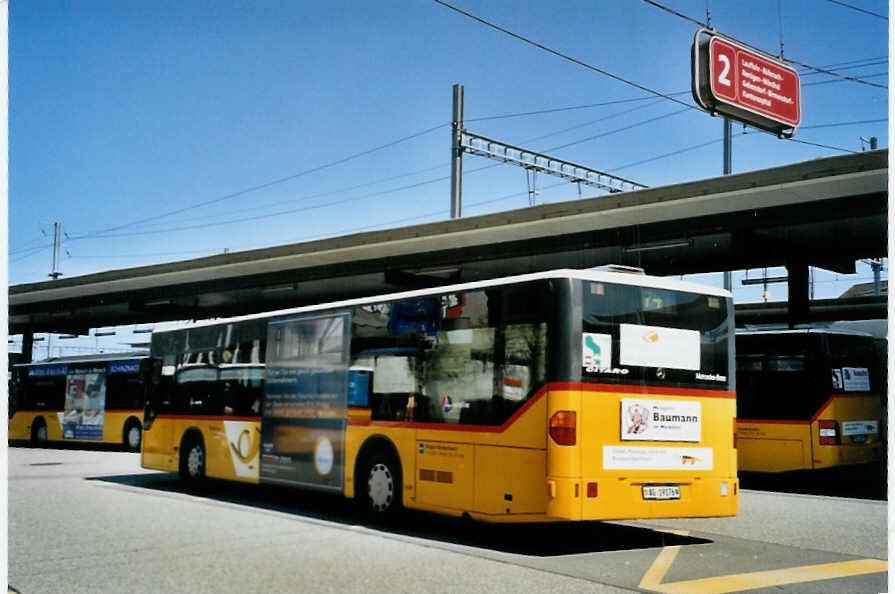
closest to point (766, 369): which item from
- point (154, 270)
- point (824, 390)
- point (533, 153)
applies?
point (824, 390)

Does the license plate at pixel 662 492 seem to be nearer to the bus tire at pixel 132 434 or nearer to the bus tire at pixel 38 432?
the bus tire at pixel 132 434

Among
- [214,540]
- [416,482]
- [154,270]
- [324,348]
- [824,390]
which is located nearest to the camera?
[214,540]

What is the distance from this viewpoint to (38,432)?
31.8 m

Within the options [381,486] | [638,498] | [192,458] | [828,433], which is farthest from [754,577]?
[192,458]

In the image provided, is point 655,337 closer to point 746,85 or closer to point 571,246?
point 746,85

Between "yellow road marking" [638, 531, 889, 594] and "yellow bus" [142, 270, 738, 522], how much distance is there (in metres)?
1.00

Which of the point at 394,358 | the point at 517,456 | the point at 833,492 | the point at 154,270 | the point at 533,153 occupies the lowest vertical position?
the point at 833,492

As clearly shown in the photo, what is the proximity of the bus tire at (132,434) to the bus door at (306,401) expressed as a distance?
1610cm

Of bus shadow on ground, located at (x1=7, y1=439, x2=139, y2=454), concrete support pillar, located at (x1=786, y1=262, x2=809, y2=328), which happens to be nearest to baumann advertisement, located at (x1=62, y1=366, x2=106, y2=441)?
bus shadow on ground, located at (x1=7, y1=439, x2=139, y2=454)

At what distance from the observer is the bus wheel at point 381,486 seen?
1108 cm

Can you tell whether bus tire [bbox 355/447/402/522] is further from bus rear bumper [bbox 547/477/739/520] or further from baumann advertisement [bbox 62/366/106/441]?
baumann advertisement [bbox 62/366/106/441]

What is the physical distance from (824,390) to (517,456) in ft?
30.0

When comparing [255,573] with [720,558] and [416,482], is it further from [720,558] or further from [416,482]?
[720,558]

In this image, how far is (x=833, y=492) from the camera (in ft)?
55.5
